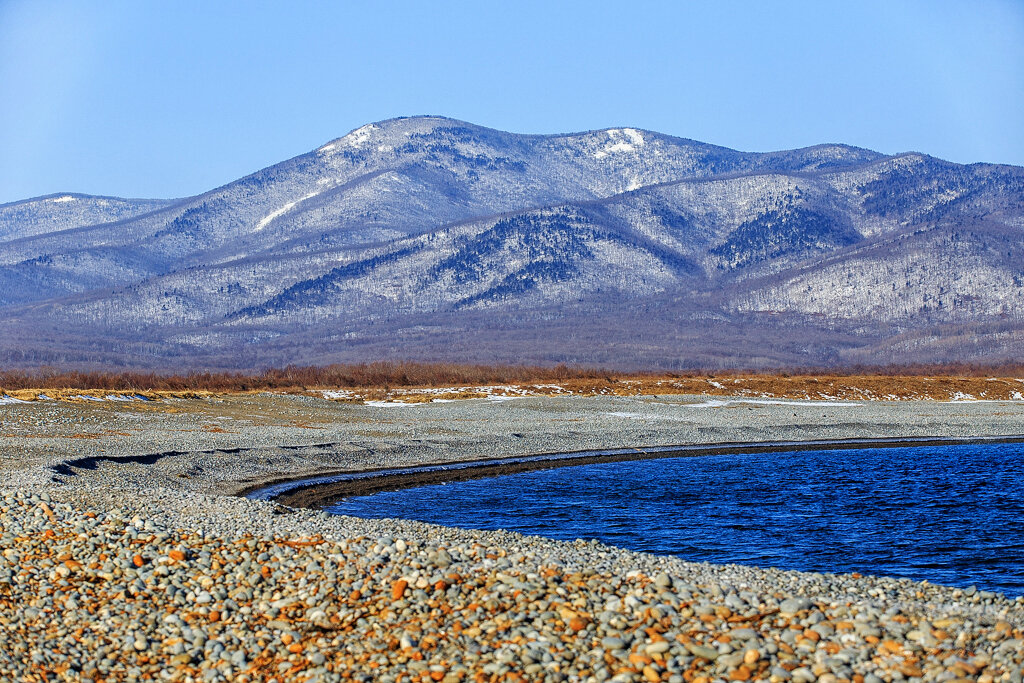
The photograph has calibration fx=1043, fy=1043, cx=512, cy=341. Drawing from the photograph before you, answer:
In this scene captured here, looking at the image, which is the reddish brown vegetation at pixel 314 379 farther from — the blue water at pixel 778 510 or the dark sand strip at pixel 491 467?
the blue water at pixel 778 510

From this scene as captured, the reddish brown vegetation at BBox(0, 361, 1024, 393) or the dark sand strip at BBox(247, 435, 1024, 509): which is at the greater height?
the reddish brown vegetation at BBox(0, 361, 1024, 393)

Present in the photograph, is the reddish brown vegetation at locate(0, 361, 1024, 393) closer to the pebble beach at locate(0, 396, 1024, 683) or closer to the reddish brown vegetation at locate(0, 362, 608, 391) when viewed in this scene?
the reddish brown vegetation at locate(0, 362, 608, 391)

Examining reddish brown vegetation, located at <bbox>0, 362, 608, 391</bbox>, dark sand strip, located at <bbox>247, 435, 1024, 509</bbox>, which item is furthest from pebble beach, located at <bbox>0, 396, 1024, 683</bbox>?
reddish brown vegetation, located at <bbox>0, 362, 608, 391</bbox>

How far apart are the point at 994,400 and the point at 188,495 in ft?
230

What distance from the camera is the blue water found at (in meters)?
22.1

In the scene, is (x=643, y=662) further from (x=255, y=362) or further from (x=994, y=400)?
(x=255, y=362)

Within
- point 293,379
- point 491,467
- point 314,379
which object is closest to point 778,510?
point 491,467

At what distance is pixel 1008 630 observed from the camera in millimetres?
12945

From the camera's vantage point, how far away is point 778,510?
94.8 feet

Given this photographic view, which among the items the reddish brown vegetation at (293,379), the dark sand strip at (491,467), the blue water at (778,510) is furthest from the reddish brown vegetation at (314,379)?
the blue water at (778,510)

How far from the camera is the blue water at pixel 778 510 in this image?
22062 mm

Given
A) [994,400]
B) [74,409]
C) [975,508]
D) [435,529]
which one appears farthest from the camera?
[994,400]

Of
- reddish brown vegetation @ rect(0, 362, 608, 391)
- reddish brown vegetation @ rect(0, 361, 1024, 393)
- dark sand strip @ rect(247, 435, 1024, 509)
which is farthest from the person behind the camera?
reddish brown vegetation @ rect(0, 361, 1024, 393)

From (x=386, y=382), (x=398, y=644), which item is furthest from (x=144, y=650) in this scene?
(x=386, y=382)
